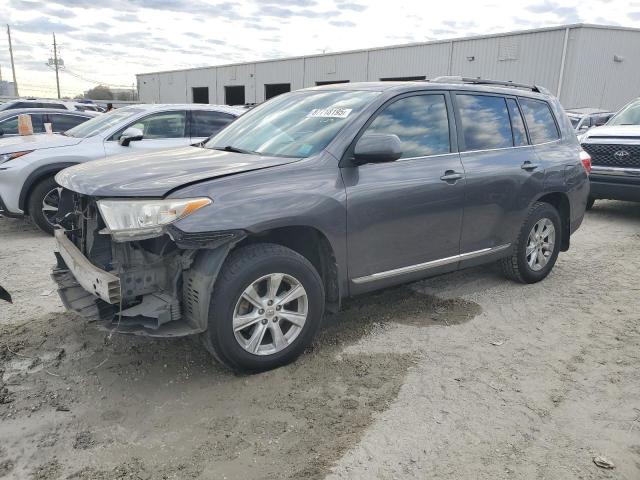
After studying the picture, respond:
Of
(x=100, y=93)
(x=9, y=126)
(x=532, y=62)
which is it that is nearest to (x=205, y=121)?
(x=9, y=126)

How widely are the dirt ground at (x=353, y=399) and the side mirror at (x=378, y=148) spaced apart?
1.39 meters

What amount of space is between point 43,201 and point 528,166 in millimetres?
5816

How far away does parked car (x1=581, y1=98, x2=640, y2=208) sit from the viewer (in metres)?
7.96

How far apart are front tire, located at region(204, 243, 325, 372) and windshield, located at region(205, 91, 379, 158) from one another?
0.84 metres

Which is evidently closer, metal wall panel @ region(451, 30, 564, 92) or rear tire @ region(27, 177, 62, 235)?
rear tire @ region(27, 177, 62, 235)

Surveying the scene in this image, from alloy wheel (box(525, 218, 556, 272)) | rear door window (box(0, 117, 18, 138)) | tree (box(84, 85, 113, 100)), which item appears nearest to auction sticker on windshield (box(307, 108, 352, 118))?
alloy wheel (box(525, 218, 556, 272))

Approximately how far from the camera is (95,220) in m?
3.30

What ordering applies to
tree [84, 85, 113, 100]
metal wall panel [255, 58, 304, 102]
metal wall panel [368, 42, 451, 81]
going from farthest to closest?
tree [84, 85, 113, 100], metal wall panel [255, 58, 304, 102], metal wall panel [368, 42, 451, 81]

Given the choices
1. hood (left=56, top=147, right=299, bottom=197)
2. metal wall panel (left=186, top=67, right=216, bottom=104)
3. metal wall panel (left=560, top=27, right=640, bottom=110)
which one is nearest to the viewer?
hood (left=56, top=147, right=299, bottom=197)

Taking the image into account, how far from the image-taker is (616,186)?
8117 mm

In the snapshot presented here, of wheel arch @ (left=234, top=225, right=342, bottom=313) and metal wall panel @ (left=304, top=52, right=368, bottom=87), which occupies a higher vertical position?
metal wall panel @ (left=304, top=52, right=368, bottom=87)

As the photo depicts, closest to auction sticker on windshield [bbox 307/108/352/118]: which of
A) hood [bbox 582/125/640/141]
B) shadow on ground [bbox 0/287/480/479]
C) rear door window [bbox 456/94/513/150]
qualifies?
rear door window [bbox 456/94/513/150]

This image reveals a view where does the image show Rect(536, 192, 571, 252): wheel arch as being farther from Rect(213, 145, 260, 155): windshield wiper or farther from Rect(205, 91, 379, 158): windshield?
Rect(213, 145, 260, 155): windshield wiper

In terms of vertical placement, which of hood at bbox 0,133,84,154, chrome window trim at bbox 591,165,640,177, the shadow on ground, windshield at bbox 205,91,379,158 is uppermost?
windshield at bbox 205,91,379,158
